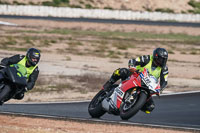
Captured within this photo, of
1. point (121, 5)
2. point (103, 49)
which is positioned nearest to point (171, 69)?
point (103, 49)

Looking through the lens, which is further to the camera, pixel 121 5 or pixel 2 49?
pixel 121 5

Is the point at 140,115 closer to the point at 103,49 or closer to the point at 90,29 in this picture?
the point at 103,49

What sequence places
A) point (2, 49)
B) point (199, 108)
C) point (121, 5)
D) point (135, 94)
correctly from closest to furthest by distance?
point (135, 94), point (199, 108), point (2, 49), point (121, 5)

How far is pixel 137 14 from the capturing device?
65.0m

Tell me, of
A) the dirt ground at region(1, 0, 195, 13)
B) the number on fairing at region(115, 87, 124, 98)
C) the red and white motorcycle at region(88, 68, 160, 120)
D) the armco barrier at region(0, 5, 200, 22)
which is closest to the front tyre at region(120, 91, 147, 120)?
the red and white motorcycle at region(88, 68, 160, 120)

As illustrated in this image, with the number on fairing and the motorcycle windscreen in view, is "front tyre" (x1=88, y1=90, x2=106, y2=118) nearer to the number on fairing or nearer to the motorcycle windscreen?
the number on fairing

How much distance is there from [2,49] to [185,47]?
16.1 m

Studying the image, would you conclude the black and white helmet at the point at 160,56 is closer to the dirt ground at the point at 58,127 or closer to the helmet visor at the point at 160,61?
the helmet visor at the point at 160,61

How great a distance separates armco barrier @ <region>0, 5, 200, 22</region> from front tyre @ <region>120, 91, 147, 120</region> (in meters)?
52.0

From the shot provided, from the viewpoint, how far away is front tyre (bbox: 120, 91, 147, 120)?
31.3ft

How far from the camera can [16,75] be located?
1014 centimetres

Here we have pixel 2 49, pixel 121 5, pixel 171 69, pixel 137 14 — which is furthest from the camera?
pixel 121 5

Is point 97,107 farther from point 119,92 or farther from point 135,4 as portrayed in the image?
point 135,4

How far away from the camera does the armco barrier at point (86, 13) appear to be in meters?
60.2
